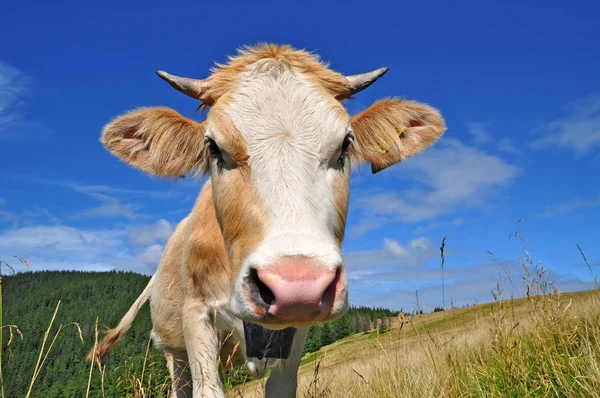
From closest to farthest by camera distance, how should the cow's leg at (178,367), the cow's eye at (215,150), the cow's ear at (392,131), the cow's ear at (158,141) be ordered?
the cow's eye at (215,150) → the cow's ear at (158,141) → the cow's ear at (392,131) → the cow's leg at (178,367)

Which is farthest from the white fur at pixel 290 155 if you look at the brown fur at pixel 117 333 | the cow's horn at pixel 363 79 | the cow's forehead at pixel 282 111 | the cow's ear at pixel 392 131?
the brown fur at pixel 117 333

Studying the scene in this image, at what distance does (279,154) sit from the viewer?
395 cm

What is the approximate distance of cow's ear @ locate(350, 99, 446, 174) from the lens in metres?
5.50

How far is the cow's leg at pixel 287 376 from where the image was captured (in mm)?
5387

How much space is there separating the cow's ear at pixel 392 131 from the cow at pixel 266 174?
12 mm

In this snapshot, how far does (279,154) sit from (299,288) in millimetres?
1262

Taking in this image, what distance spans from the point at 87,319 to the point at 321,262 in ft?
642

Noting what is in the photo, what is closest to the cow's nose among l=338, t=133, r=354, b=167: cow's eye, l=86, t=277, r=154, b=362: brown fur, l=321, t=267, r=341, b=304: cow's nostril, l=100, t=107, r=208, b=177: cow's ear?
l=321, t=267, r=341, b=304: cow's nostril

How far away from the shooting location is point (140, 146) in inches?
213

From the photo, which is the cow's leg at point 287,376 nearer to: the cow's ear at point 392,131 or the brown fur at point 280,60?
the cow's ear at point 392,131

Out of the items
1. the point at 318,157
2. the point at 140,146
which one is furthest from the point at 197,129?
the point at 318,157

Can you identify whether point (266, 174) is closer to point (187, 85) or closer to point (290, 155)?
point (290, 155)

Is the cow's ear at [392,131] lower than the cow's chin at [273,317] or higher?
higher

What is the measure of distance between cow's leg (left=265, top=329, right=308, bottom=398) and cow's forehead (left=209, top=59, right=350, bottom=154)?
225 centimetres
